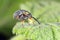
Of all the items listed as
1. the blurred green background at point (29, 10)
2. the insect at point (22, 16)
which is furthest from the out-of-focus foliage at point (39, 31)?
the blurred green background at point (29, 10)

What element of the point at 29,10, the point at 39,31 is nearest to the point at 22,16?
the point at 39,31

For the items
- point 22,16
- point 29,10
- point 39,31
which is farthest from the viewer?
point 29,10

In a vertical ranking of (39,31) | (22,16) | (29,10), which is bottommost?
(39,31)

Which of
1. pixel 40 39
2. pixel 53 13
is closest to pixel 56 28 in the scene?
pixel 40 39

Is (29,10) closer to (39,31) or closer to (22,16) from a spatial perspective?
(22,16)

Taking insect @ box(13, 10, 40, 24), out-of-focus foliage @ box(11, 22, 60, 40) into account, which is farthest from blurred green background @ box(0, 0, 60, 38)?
out-of-focus foliage @ box(11, 22, 60, 40)

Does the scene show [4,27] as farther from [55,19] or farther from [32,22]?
[32,22]

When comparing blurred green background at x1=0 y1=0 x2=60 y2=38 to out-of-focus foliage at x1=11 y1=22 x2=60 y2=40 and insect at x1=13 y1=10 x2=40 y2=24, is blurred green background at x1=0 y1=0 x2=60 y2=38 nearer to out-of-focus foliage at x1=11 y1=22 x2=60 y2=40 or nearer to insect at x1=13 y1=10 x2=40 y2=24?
insect at x1=13 y1=10 x2=40 y2=24

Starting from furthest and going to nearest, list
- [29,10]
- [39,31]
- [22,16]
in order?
[29,10] < [22,16] < [39,31]
